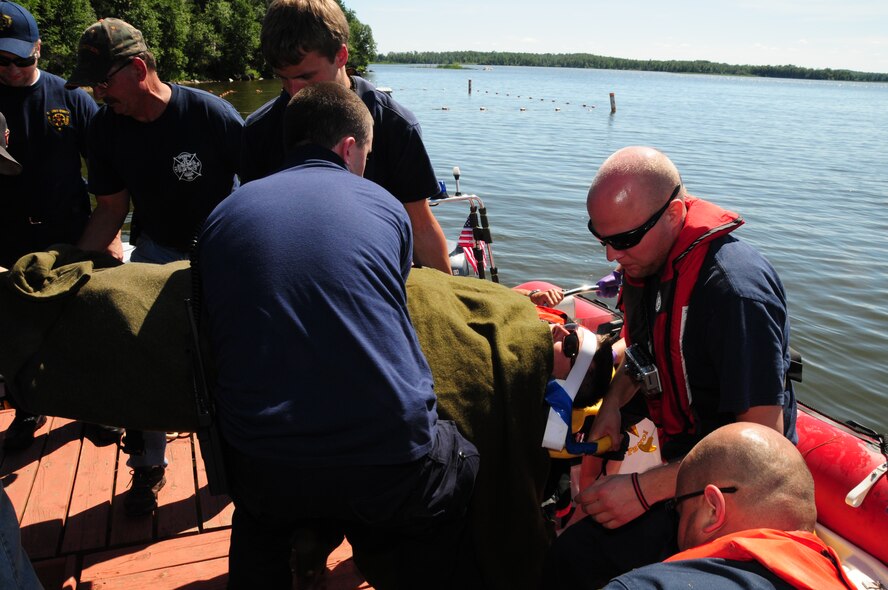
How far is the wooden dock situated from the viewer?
270 centimetres

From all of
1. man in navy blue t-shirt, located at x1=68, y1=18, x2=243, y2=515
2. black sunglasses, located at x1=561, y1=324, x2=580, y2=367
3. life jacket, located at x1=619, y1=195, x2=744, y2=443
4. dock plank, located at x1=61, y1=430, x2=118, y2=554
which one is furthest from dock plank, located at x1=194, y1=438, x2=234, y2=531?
life jacket, located at x1=619, y1=195, x2=744, y2=443

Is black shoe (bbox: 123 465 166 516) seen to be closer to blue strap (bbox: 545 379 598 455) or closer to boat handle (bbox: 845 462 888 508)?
blue strap (bbox: 545 379 598 455)

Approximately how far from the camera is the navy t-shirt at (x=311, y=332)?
153cm

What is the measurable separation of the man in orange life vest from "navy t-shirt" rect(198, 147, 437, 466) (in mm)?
625

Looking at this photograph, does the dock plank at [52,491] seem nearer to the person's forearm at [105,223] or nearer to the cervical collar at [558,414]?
the person's forearm at [105,223]

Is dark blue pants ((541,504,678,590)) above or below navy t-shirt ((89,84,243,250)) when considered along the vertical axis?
below

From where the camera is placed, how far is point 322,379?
1532 mm

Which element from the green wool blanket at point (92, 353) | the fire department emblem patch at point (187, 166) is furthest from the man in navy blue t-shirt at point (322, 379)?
the fire department emblem patch at point (187, 166)

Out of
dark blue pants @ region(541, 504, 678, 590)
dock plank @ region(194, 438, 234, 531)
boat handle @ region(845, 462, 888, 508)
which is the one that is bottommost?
dock plank @ region(194, 438, 234, 531)

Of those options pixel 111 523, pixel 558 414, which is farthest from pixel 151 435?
pixel 558 414

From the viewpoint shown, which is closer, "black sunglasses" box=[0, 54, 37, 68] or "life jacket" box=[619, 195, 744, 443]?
"life jacket" box=[619, 195, 744, 443]

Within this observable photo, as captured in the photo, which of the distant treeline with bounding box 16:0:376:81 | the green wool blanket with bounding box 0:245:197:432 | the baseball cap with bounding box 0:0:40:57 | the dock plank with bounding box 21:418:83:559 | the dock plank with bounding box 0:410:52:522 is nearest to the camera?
the green wool blanket with bounding box 0:245:197:432

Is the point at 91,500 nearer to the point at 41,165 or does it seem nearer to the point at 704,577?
the point at 41,165

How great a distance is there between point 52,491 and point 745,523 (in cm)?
300
